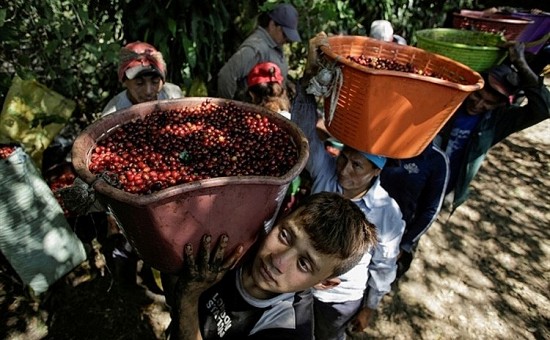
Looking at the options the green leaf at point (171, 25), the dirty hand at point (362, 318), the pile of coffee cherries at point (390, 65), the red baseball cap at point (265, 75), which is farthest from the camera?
the green leaf at point (171, 25)

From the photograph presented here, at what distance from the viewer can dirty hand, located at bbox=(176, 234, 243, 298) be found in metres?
1.15

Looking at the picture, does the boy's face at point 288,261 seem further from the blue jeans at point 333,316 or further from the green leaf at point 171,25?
the green leaf at point 171,25

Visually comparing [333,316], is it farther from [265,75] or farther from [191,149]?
[265,75]

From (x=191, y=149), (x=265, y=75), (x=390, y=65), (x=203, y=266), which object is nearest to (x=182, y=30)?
(x=265, y=75)

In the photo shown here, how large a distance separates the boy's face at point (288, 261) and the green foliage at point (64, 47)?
8.55 ft

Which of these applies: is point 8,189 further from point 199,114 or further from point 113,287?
point 199,114

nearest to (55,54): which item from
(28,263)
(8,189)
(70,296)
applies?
(8,189)

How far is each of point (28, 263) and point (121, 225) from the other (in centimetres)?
222

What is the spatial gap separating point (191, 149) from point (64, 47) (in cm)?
298

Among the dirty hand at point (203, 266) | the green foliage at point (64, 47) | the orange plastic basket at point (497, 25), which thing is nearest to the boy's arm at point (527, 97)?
the orange plastic basket at point (497, 25)

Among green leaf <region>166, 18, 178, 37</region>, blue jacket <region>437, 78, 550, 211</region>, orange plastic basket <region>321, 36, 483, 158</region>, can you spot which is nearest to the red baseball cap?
green leaf <region>166, 18, 178, 37</region>

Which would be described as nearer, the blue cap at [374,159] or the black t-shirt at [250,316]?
the black t-shirt at [250,316]

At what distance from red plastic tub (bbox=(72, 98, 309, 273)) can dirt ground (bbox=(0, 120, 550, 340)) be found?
220 centimetres

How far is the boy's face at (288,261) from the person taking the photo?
1.40 m
